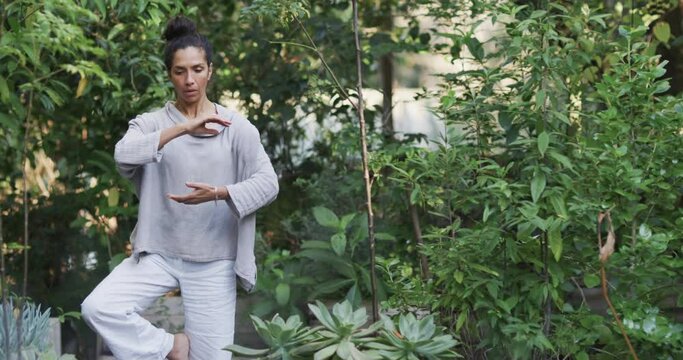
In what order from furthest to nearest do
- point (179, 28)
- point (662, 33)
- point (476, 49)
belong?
1. point (662, 33)
2. point (476, 49)
3. point (179, 28)

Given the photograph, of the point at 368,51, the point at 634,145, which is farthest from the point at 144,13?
the point at 634,145

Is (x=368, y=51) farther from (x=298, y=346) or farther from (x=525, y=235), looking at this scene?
(x=298, y=346)

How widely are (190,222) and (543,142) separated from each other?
1350 mm

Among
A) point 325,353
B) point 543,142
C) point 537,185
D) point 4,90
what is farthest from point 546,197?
point 4,90

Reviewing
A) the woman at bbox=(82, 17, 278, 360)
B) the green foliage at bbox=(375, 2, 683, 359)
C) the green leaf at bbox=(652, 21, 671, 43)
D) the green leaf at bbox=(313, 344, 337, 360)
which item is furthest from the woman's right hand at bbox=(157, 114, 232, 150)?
the green leaf at bbox=(652, 21, 671, 43)

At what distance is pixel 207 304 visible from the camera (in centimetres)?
403

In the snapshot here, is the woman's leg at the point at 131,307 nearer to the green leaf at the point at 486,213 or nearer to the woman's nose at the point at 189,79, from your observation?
the woman's nose at the point at 189,79

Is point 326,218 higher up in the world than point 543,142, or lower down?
lower down

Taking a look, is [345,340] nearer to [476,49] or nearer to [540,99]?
[540,99]

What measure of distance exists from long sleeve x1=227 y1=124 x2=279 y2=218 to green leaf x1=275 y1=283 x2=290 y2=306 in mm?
2040

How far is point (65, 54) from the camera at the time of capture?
20.1 ft

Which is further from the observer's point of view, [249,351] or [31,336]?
[31,336]

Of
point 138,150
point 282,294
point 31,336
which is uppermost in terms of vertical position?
point 138,150

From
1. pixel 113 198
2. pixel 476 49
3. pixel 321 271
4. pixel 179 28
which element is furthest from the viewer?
pixel 113 198
